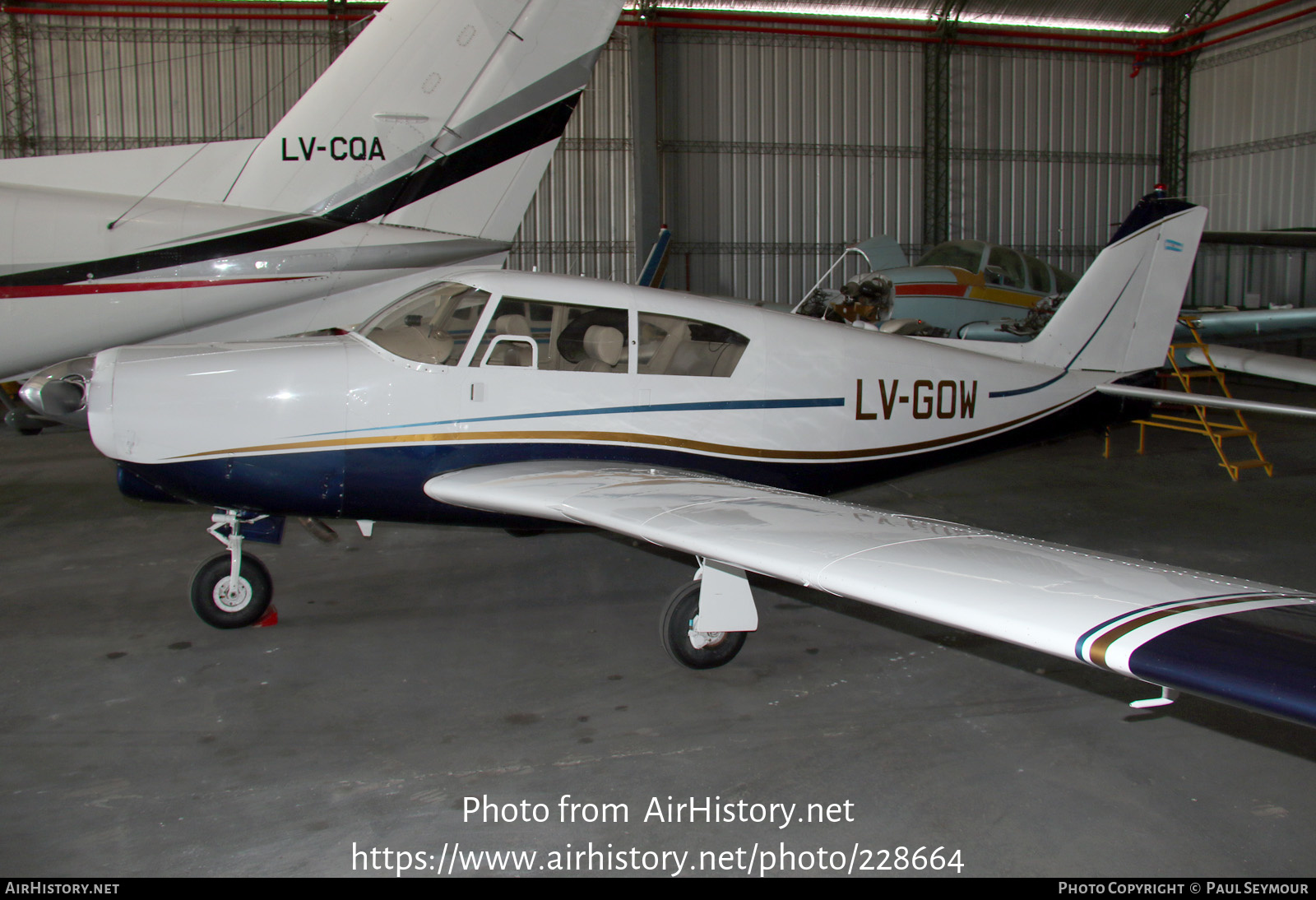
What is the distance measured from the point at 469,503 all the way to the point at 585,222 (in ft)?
53.2

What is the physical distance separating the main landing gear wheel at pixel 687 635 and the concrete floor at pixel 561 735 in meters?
0.09

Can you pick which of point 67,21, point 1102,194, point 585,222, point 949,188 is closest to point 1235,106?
point 1102,194

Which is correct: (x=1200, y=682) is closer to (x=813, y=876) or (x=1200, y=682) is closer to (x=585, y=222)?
(x=813, y=876)

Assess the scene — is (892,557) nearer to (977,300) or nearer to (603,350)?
(603,350)

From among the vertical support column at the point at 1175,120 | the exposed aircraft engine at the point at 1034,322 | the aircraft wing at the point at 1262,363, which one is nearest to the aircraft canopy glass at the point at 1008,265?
the exposed aircraft engine at the point at 1034,322

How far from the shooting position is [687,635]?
4.38 metres

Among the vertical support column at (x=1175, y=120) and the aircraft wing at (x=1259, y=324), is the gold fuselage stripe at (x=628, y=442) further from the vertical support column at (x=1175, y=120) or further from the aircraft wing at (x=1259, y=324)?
the vertical support column at (x=1175, y=120)

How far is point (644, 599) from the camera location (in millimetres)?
5480

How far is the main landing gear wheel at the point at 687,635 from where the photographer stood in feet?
14.3

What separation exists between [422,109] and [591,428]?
413 centimetres

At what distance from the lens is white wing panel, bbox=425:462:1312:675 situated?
93.8 inches

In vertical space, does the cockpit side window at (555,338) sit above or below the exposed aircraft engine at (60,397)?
above

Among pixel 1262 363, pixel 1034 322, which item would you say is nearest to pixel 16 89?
pixel 1034 322

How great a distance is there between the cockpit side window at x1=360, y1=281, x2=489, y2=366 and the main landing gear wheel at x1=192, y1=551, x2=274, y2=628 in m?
1.47
